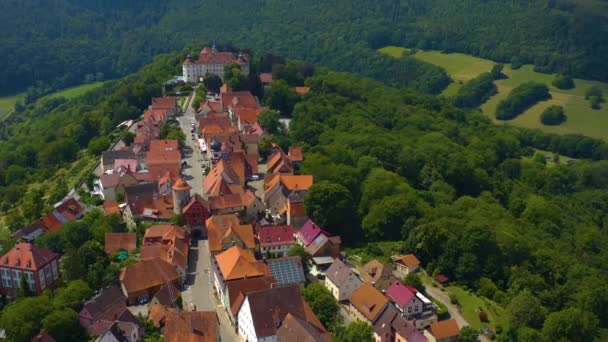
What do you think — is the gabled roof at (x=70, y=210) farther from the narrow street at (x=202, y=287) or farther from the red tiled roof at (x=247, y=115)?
the red tiled roof at (x=247, y=115)

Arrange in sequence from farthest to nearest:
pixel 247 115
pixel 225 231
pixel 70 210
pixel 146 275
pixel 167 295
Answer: pixel 247 115, pixel 70 210, pixel 225 231, pixel 146 275, pixel 167 295

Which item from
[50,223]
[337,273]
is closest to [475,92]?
[337,273]

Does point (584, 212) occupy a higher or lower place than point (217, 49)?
lower

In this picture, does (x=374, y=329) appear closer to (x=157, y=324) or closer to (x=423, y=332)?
(x=423, y=332)

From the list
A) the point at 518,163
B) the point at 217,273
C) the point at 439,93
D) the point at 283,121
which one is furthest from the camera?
the point at 439,93

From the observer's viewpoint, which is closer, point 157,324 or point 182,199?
point 157,324

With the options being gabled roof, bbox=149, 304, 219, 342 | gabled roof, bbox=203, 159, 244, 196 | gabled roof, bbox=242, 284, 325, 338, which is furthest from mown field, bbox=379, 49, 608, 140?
gabled roof, bbox=149, 304, 219, 342

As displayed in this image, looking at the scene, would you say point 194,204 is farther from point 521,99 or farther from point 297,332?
point 521,99

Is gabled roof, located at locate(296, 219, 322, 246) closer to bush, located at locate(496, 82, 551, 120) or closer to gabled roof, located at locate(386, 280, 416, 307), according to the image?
gabled roof, located at locate(386, 280, 416, 307)

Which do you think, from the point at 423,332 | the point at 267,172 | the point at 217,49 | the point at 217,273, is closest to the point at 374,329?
the point at 423,332
